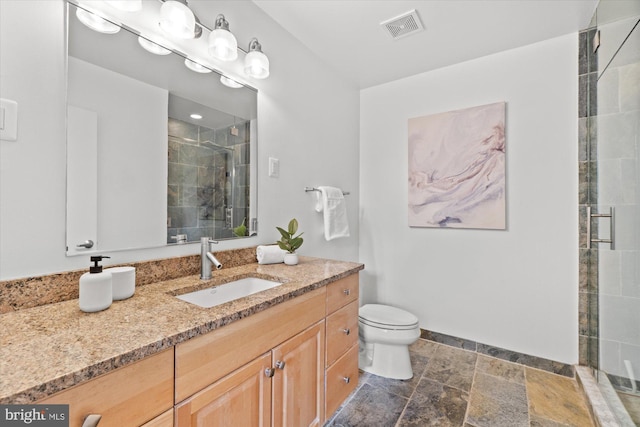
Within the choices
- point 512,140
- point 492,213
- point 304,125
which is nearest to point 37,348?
point 304,125

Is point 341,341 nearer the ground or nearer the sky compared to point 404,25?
nearer the ground

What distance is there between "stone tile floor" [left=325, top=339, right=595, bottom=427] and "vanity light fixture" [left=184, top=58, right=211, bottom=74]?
75.2 inches

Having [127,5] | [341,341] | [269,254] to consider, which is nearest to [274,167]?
[269,254]

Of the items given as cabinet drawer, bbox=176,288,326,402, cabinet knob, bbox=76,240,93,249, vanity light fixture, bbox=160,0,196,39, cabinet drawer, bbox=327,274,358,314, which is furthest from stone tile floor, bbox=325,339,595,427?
vanity light fixture, bbox=160,0,196,39

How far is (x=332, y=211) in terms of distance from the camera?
84.0 inches

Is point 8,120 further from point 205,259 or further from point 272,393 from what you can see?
point 272,393

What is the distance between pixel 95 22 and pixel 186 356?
1.24 m

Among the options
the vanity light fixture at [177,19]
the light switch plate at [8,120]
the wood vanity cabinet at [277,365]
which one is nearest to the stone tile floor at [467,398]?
the wood vanity cabinet at [277,365]

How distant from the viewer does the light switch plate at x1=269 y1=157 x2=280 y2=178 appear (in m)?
1.80

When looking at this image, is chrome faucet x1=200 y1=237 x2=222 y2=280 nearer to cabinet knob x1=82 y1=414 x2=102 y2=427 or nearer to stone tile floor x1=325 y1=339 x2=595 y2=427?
cabinet knob x1=82 y1=414 x2=102 y2=427

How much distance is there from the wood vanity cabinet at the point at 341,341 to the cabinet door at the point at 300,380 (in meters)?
0.08

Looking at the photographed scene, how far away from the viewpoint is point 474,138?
7.22ft

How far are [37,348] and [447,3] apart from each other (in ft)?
7.45

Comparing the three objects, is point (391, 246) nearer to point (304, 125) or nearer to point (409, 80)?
point (304, 125)
